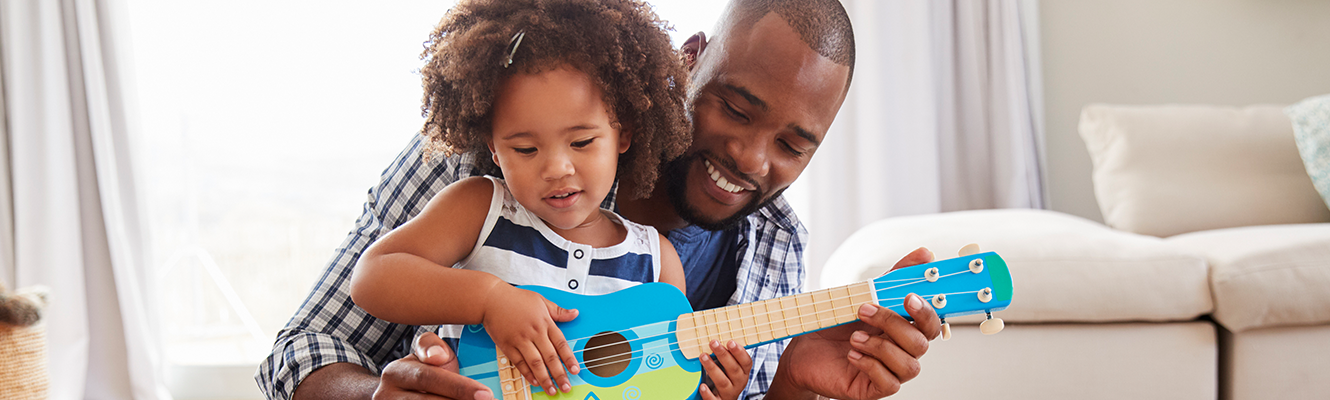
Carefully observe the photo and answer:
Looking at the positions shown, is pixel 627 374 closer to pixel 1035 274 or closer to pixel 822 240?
pixel 1035 274

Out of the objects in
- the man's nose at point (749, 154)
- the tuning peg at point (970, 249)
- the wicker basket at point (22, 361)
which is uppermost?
the man's nose at point (749, 154)

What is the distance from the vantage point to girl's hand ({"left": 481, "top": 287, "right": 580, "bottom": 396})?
64 cm

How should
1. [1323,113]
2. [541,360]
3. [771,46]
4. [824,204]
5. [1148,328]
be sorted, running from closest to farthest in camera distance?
1. [541,360]
2. [771,46]
3. [1148,328]
4. [1323,113]
5. [824,204]

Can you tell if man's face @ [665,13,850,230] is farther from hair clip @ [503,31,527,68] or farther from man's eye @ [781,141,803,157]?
hair clip @ [503,31,527,68]

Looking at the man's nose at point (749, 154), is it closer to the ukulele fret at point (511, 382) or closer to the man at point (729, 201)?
the man at point (729, 201)

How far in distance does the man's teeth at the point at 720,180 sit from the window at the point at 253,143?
202 cm

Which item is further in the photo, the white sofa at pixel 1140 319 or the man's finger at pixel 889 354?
the white sofa at pixel 1140 319

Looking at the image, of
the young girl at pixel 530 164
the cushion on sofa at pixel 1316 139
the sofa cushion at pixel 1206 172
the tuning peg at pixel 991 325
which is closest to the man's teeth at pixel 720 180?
the young girl at pixel 530 164

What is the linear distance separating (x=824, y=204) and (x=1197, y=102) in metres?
1.30

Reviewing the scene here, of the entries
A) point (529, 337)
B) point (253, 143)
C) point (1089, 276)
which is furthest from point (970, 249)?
point (253, 143)

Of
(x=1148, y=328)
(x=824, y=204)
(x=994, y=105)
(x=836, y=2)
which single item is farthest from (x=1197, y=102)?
(x=836, y=2)

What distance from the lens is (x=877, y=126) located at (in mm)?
2598

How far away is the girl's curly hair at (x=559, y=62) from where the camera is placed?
0.69 m

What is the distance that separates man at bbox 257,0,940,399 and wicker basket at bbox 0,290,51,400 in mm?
1568
